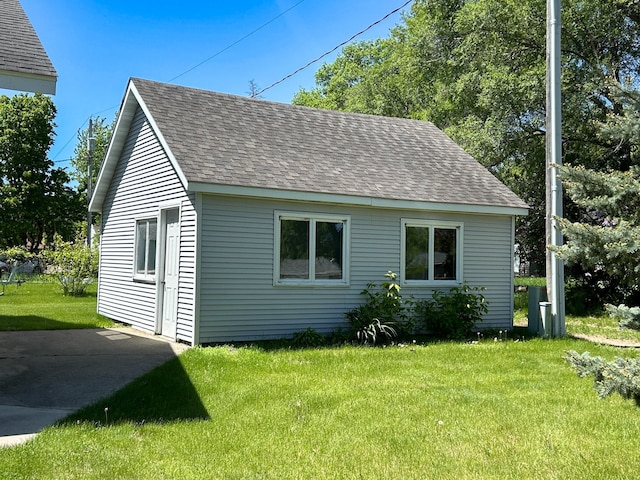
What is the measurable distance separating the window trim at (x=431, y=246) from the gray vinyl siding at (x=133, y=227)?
4354mm

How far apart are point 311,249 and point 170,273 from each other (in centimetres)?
270

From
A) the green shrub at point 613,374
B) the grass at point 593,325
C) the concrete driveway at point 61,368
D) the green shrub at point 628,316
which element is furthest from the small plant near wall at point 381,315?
the green shrub at point 628,316

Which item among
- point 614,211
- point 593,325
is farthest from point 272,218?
point 593,325

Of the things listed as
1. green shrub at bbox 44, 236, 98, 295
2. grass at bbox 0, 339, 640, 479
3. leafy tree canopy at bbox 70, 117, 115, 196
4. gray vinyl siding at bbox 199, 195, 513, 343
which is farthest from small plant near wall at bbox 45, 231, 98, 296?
leafy tree canopy at bbox 70, 117, 115, 196

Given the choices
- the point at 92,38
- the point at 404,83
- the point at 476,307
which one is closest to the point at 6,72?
the point at 476,307

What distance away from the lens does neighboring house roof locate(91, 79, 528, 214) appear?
10.8 meters

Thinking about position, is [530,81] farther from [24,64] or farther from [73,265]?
[73,265]

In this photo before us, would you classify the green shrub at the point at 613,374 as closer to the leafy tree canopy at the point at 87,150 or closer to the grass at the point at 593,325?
the grass at the point at 593,325

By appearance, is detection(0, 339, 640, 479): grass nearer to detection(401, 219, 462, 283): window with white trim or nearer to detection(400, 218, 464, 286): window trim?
detection(400, 218, 464, 286): window trim

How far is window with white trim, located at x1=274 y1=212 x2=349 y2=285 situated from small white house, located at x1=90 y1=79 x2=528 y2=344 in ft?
0.07

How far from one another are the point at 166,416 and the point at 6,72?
3.92 m

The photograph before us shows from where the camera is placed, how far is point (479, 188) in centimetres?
1353

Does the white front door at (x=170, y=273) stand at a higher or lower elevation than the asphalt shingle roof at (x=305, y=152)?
lower

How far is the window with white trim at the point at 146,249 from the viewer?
12266 mm
